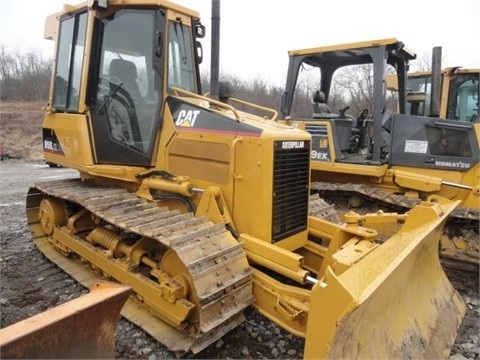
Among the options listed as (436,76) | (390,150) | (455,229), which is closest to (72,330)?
(455,229)

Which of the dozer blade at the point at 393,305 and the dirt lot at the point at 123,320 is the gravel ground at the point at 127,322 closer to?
the dirt lot at the point at 123,320

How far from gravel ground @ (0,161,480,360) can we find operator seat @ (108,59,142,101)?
6.91ft

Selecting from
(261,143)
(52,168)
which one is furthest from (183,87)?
(52,168)

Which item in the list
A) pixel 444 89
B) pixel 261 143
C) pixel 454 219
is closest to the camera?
pixel 261 143

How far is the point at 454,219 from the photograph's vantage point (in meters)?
4.96

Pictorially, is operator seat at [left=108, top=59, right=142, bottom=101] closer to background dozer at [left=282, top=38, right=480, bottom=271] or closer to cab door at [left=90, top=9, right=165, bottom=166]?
cab door at [left=90, top=9, right=165, bottom=166]

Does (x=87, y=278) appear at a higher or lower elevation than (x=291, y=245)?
lower

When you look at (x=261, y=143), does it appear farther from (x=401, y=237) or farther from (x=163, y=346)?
(x=163, y=346)

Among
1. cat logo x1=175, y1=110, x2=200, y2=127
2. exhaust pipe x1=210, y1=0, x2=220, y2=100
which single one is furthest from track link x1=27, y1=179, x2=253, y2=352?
exhaust pipe x1=210, y1=0, x2=220, y2=100

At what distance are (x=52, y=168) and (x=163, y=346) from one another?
41.2 ft

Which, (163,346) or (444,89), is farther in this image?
Answer: (444,89)

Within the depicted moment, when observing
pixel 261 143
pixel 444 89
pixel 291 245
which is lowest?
pixel 291 245

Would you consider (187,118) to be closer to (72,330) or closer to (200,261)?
(200,261)

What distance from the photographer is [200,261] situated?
115 inches
